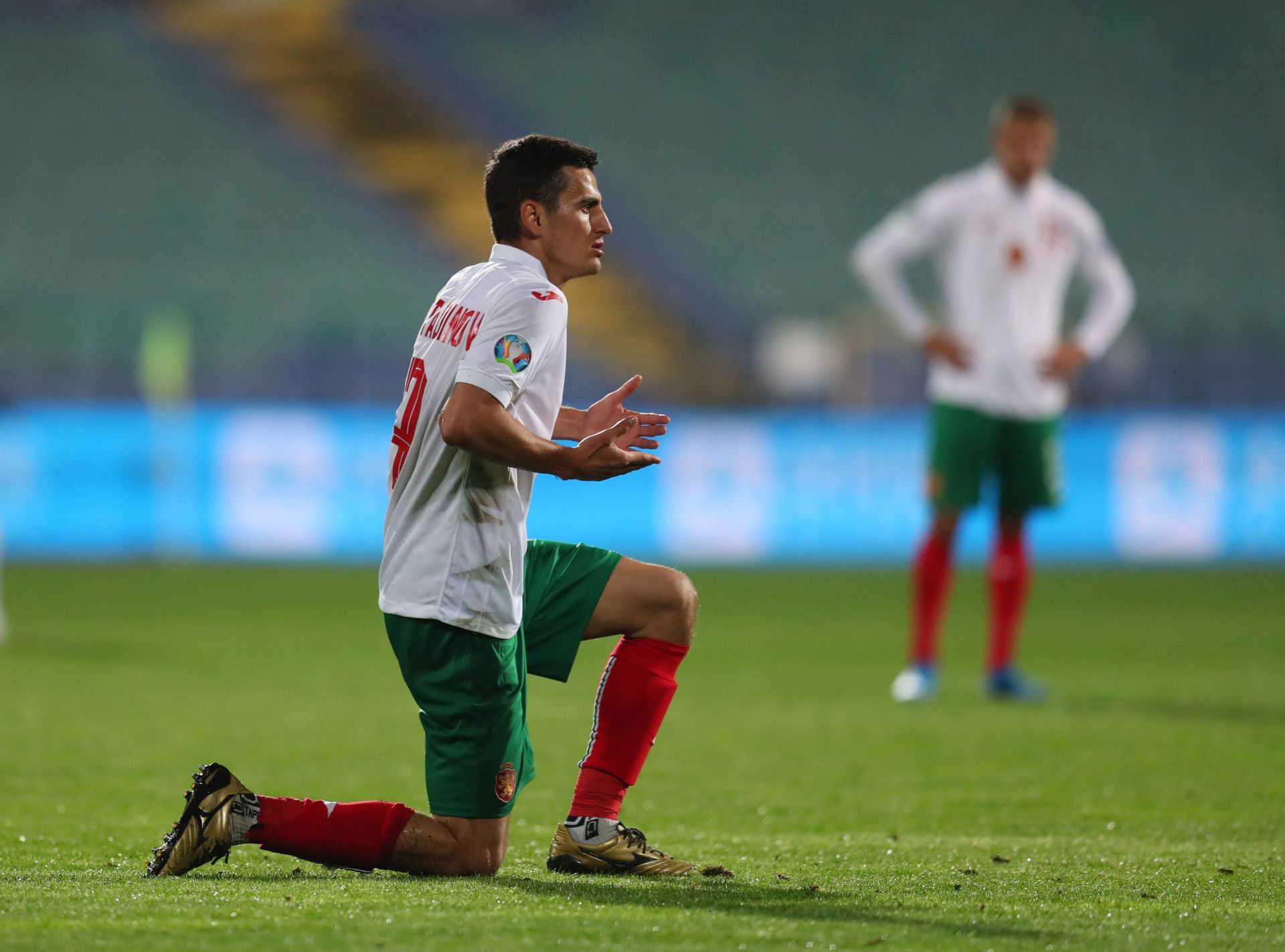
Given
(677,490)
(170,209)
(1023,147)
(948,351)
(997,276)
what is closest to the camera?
(948,351)

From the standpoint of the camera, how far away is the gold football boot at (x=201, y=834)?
363 centimetres

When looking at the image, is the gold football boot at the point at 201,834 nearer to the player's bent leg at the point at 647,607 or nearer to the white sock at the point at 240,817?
the white sock at the point at 240,817

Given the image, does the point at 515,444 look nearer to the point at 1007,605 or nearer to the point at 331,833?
the point at 331,833

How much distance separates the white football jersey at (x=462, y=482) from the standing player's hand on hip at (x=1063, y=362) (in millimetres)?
3965

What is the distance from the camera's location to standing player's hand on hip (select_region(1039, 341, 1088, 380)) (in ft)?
24.0

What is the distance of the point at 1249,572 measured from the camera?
43.9 ft

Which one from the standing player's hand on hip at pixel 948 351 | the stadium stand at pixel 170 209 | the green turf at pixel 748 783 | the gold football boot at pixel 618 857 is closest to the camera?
the green turf at pixel 748 783

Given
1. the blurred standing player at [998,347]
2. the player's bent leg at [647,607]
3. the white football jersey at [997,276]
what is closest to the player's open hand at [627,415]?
the player's bent leg at [647,607]

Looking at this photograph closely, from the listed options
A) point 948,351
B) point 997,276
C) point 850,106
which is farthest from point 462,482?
point 850,106

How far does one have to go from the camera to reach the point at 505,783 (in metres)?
3.75

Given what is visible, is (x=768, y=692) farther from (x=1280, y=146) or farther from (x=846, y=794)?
(x=1280, y=146)

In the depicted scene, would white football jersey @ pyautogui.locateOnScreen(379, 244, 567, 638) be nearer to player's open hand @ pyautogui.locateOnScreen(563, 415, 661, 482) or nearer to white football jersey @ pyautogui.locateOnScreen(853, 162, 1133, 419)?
player's open hand @ pyautogui.locateOnScreen(563, 415, 661, 482)

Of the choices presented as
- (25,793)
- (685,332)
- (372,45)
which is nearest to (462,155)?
(372,45)

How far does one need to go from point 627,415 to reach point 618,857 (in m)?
0.95
